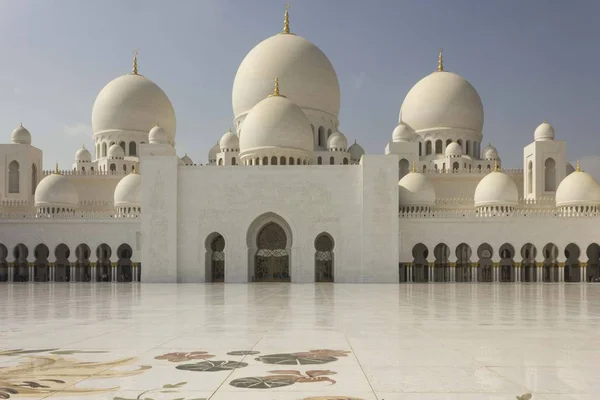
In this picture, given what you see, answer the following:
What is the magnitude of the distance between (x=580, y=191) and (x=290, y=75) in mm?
13268

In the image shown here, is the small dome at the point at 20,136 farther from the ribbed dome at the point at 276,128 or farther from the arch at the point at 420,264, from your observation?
the arch at the point at 420,264

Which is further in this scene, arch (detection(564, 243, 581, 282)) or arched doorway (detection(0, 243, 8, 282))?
arch (detection(564, 243, 581, 282))

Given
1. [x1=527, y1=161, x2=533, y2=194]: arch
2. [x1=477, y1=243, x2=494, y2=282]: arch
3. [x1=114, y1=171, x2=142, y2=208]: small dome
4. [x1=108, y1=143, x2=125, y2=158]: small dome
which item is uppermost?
[x1=108, y1=143, x2=125, y2=158]: small dome

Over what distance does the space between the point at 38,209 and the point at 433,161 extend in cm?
1863

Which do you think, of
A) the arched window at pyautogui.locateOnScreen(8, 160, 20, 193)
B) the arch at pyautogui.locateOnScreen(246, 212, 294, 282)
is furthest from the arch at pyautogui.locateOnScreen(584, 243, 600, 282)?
the arched window at pyautogui.locateOnScreen(8, 160, 20, 193)

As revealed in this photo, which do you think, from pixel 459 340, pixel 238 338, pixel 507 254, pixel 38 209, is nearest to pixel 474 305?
pixel 459 340

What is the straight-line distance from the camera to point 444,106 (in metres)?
34.3

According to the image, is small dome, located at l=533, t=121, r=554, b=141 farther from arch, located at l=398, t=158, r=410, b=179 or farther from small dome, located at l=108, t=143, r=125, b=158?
small dome, located at l=108, t=143, r=125, b=158

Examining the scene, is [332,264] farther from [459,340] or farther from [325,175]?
[459,340]

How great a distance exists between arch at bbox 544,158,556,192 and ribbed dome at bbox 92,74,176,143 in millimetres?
18801

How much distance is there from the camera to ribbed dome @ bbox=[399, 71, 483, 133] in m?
34.3

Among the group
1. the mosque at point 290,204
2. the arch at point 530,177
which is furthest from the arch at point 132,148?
the arch at point 530,177

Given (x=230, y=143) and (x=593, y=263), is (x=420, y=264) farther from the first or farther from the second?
(x=230, y=143)

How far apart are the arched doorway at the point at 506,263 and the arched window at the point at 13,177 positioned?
22498mm
